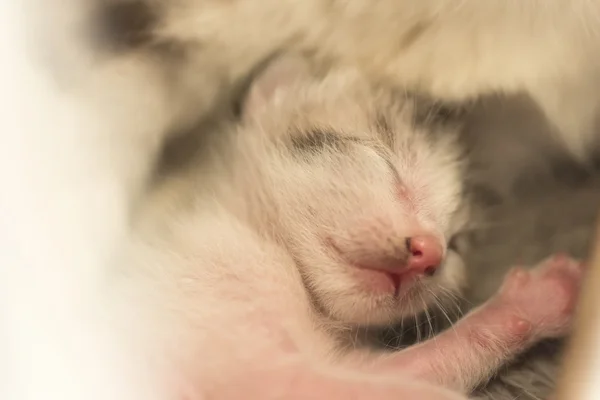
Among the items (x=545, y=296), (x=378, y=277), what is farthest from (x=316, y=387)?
(x=545, y=296)

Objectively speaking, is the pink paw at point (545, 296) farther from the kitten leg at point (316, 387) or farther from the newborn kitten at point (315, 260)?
the kitten leg at point (316, 387)

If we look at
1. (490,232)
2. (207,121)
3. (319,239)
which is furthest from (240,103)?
(490,232)

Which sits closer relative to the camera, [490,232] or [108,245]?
[108,245]

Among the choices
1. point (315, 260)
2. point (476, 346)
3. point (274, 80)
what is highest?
point (274, 80)

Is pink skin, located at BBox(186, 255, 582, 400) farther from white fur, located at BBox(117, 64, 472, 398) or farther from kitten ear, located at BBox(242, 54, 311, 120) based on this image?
kitten ear, located at BBox(242, 54, 311, 120)

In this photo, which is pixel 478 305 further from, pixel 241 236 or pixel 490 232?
pixel 241 236

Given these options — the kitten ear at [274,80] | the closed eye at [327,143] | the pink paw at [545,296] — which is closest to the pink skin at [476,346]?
the pink paw at [545,296]

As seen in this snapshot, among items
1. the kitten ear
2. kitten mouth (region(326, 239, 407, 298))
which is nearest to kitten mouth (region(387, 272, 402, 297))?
kitten mouth (region(326, 239, 407, 298))

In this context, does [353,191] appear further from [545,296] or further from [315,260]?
[545,296]
